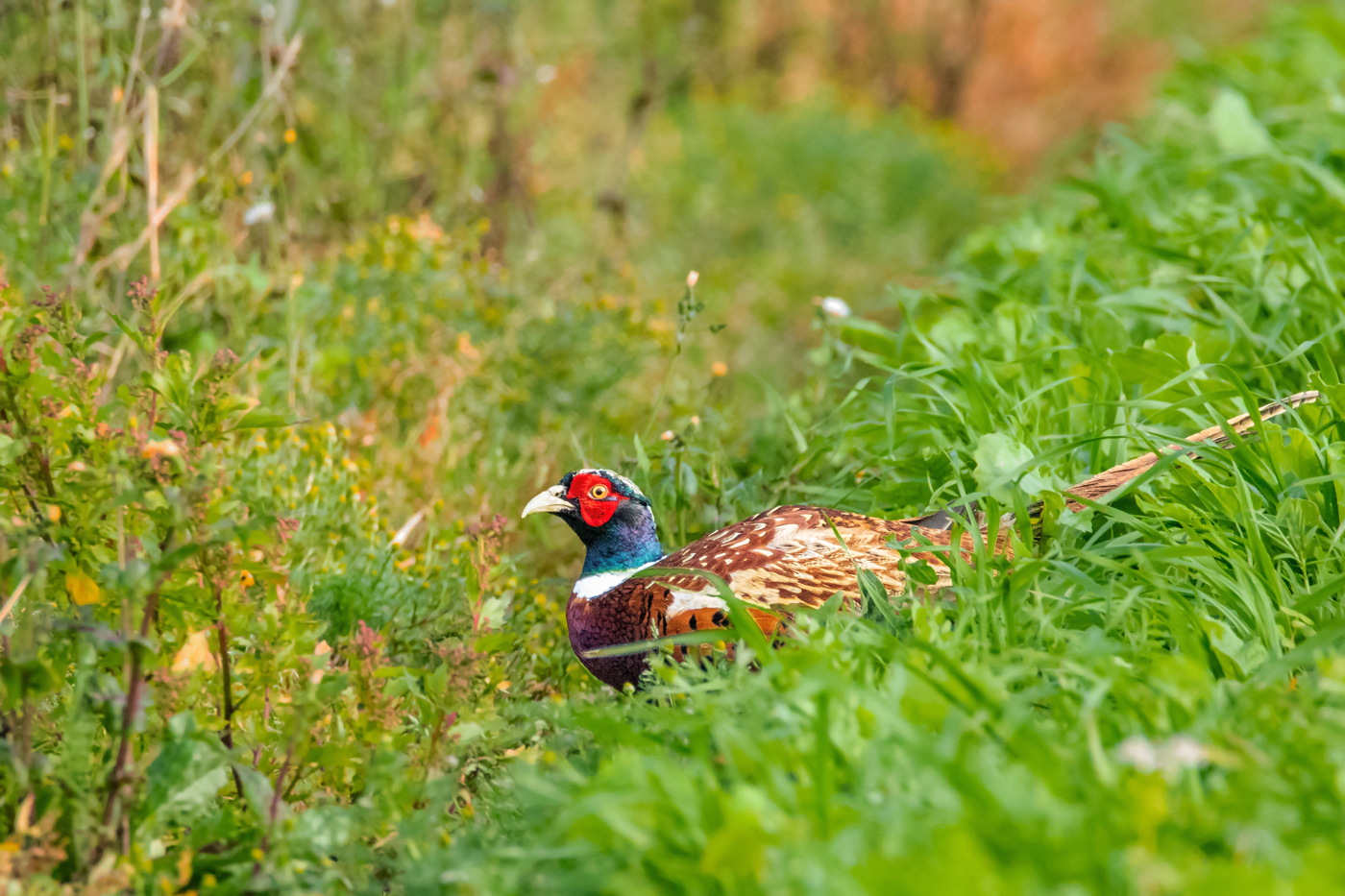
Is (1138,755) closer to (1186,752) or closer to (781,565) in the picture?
(1186,752)

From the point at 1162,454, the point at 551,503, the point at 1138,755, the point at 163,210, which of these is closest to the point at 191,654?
the point at 551,503

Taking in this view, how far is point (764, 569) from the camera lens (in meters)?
2.53

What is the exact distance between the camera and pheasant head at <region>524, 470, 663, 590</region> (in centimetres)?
284

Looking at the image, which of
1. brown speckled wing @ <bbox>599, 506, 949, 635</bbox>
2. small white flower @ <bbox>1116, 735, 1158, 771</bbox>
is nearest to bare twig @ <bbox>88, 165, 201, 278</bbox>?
brown speckled wing @ <bbox>599, 506, 949, 635</bbox>

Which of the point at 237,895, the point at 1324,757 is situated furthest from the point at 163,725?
the point at 1324,757

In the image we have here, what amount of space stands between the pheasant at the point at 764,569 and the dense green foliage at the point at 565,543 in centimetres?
14

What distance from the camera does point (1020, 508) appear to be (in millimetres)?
2436

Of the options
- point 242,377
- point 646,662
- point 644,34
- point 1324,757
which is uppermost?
point 644,34

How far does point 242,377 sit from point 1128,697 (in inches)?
120

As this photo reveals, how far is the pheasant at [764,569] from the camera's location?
8.12ft

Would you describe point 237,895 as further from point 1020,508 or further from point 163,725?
point 1020,508

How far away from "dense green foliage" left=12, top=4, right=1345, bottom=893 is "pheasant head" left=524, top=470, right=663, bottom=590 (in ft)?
0.81

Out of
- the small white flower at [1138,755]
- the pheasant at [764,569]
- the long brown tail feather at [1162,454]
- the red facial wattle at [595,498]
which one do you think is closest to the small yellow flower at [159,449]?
the pheasant at [764,569]

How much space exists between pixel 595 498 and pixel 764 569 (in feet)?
1.74
